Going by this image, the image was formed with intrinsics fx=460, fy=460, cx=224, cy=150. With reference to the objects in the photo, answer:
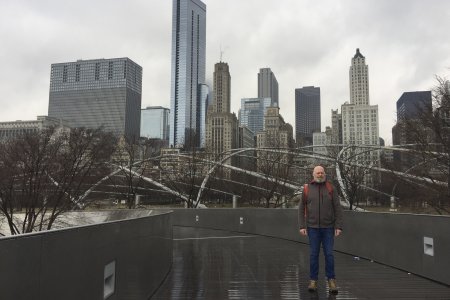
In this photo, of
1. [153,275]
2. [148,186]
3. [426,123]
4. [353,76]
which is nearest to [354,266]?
[153,275]

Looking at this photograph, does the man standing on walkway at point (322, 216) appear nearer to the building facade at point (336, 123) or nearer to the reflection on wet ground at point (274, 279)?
the reflection on wet ground at point (274, 279)

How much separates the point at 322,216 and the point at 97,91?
107834mm

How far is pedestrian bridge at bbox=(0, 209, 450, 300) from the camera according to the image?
3.14 meters

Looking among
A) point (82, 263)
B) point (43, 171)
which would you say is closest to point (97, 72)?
point (43, 171)

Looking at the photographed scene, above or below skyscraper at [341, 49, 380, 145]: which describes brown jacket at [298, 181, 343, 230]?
below

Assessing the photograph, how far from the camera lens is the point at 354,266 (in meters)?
9.86

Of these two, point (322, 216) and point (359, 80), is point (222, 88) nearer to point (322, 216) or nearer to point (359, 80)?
point (359, 80)

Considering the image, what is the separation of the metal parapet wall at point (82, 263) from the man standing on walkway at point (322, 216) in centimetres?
236

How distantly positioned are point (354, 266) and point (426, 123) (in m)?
13.4

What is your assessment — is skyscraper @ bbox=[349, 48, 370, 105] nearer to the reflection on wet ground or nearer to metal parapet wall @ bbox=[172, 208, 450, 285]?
metal parapet wall @ bbox=[172, 208, 450, 285]

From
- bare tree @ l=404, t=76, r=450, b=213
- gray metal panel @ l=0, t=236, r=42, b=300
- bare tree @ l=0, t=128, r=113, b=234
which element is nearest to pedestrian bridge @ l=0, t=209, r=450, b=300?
gray metal panel @ l=0, t=236, r=42, b=300

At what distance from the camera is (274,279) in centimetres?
821

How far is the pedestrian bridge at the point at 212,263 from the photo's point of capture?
10.3 feet

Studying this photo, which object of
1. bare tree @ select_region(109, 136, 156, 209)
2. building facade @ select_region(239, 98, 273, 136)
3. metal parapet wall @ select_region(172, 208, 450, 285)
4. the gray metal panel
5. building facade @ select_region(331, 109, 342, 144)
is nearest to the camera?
the gray metal panel
